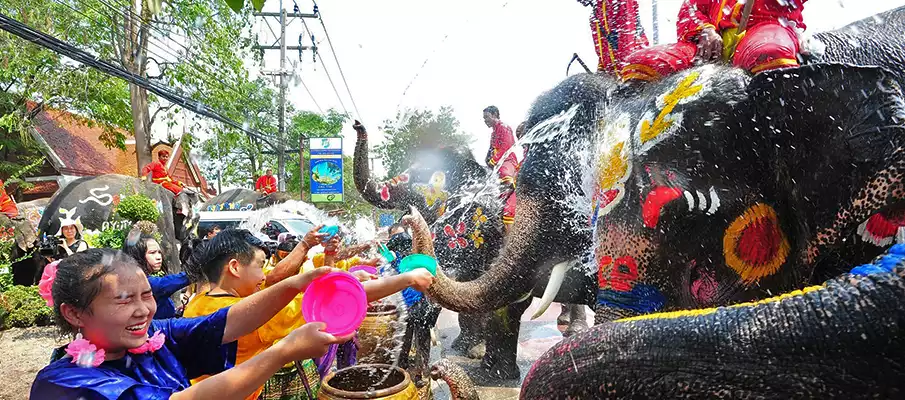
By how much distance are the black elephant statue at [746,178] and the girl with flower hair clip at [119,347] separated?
149 centimetres

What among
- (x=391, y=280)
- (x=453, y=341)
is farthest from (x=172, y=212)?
(x=391, y=280)

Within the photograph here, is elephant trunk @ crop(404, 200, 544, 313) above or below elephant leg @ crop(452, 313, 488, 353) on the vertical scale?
above

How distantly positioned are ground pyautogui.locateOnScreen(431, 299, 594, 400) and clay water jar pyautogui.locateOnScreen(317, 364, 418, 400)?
170 cm

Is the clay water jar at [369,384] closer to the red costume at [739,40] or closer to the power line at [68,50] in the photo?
the red costume at [739,40]

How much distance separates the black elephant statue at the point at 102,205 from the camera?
8664 mm

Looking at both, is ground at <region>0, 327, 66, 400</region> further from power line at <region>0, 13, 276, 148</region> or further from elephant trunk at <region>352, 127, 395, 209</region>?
elephant trunk at <region>352, 127, 395, 209</region>

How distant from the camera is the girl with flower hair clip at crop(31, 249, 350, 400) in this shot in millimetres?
1414

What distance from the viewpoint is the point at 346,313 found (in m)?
1.61

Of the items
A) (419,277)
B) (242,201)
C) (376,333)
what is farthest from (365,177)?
(242,201)

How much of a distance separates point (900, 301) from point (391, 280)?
174 cm

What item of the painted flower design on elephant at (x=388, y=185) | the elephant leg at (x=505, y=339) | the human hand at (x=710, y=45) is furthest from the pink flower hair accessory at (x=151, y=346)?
the painted flower design on elephant at (x=388, y=185)

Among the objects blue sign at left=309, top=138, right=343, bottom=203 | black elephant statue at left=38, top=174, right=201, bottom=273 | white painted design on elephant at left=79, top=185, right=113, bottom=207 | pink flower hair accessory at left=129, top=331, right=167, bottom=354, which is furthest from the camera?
blue sign at left=309, top=138, right=343, bottom=203

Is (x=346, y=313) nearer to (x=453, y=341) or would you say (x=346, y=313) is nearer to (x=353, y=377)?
(x=353, y=377)

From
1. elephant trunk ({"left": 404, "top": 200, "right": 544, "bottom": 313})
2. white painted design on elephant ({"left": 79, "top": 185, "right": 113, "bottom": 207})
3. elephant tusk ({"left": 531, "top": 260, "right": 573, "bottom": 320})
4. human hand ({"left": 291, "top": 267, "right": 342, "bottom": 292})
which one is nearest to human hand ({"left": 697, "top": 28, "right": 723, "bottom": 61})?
elephant trunk ({"left": 404, "top": 200, "right": 544, "bottom": 313})
